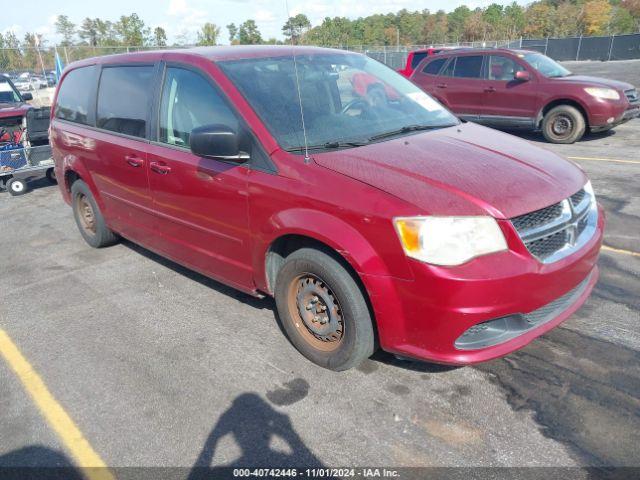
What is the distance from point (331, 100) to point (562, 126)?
Result: 312 inches

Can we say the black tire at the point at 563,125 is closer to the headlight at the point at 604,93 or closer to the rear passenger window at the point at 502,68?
the headlight at the point at 604,93

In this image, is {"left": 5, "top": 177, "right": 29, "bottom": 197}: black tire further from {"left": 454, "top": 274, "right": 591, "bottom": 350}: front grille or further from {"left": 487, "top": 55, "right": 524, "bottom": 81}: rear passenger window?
{"left": 487, "top": 55, "right": 524, "bottom": 81}: rear passenger window

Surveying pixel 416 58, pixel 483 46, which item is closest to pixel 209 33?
pixel 483 46

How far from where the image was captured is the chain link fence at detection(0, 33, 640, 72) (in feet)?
79.8

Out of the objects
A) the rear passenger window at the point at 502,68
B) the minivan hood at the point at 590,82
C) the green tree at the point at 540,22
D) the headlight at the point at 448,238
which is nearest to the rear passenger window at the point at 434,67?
the rear passenger window at the point at 502,68

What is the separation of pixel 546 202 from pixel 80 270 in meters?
4.30

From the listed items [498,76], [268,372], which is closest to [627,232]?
[268,372]

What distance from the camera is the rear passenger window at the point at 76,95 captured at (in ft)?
16.2

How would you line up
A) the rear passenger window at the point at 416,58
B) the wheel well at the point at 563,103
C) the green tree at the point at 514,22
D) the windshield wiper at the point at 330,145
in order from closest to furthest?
the windshield wiper at the point at 330,145 < the wheel well at the point at 563,103 < the rear passenger window at the point at 416,58 < the green tree at the point at 514,22

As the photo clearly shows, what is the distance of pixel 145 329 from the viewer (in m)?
3.86

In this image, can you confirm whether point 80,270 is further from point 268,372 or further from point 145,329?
point 268,372

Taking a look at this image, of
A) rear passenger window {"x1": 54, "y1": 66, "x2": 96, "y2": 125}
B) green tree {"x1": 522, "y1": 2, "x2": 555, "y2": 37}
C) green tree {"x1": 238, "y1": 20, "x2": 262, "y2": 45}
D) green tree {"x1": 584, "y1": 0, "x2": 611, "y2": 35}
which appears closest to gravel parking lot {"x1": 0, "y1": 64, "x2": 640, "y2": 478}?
rear passenger window {"x1": 54, "y1": 66, "x2": 96, "y2": 125}

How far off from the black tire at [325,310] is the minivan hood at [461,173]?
562mm

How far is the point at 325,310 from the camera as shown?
3129 mm
